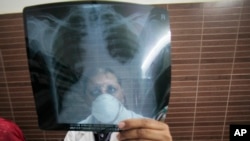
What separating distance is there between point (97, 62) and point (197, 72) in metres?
0.89

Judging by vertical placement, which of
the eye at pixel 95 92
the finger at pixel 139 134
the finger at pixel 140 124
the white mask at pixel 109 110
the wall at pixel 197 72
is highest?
the wall at pixel 197 72

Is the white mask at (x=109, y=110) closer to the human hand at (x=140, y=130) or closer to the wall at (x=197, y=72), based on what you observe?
the human hand at (x=140, y=130)

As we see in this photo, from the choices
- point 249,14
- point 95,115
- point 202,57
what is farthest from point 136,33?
point 249,14

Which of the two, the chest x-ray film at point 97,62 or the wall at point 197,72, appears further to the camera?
the wall at point 197,72

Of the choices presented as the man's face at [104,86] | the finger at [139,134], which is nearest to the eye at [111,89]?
the man's face at [104,86]

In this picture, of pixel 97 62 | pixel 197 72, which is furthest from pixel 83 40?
pixel 197 72

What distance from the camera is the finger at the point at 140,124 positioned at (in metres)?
0.52

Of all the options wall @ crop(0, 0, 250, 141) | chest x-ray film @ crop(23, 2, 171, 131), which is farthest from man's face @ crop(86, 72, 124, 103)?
wall @ crop(0, 0, 250, 141)

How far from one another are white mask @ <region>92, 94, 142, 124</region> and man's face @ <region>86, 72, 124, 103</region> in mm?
11

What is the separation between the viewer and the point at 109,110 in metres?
0.53

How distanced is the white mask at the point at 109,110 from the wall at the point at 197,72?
0.77m

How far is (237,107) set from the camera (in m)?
1.33

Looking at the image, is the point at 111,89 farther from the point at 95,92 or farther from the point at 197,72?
the point at 197,72

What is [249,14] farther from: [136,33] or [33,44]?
[33,44]
